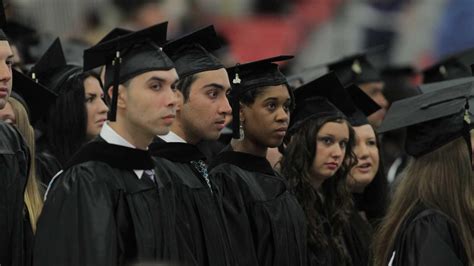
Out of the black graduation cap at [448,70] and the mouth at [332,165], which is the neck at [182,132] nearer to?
the mouth at [332,165]

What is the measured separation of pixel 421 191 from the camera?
19.3 feet

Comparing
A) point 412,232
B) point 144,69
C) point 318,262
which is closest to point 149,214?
point 144,69

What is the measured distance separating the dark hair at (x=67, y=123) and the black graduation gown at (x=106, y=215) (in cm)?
185

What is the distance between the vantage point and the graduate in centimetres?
654

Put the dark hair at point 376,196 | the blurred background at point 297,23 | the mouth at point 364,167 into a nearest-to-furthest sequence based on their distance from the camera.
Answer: the mouth at point 364,167, the dark hair at point 376,196, the blurred background at point 297,23

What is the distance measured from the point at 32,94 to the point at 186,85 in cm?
99

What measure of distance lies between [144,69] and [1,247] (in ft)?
3.21

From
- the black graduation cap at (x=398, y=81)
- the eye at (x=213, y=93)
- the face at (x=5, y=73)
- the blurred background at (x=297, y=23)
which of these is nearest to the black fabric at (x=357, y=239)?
the eye at (x=213, y=93)

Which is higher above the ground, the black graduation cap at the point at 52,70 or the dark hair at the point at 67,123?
the black graduation cap at the point at 52,70


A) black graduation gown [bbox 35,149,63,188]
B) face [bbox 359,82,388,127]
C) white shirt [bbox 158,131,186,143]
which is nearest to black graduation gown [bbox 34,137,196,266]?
white shirt [bbox 158,131,186,143]

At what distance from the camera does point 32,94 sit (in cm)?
684

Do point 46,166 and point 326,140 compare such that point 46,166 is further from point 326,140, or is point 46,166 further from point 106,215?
point 106,215

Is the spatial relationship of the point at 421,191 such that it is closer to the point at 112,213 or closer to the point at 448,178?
the point at 448,178

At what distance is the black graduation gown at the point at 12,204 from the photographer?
18.1 feet
